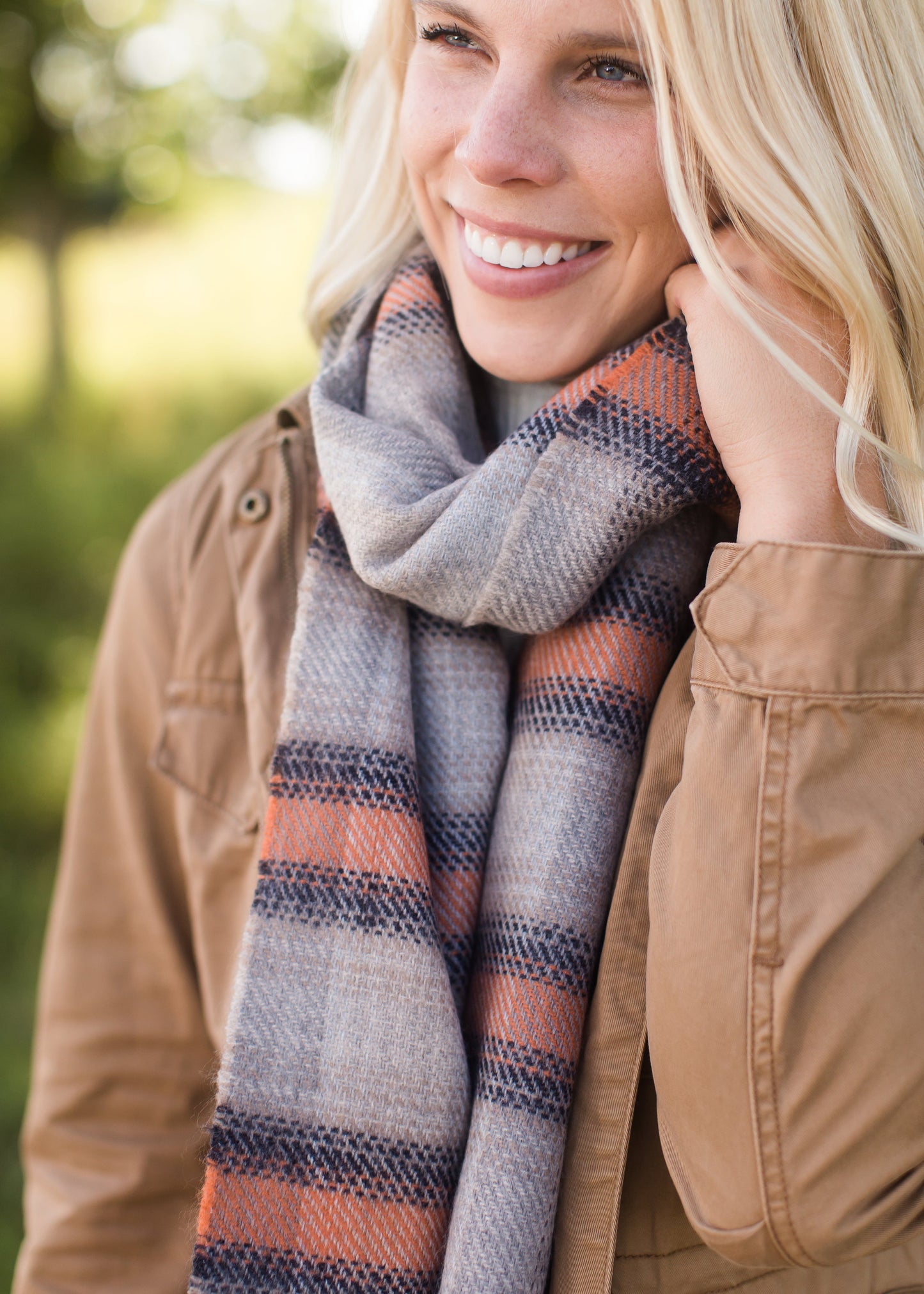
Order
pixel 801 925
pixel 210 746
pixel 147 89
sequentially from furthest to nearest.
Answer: pixel 147 89 → pixel 210 746 → pixel 801 925

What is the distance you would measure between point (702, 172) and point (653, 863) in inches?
34.4

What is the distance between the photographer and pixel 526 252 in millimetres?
1547

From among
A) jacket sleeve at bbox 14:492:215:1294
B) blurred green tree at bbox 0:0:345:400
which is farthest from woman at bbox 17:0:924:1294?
blurred green tree at bbox 0:0:345:400

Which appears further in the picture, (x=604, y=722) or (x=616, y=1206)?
(x=604, y=722)

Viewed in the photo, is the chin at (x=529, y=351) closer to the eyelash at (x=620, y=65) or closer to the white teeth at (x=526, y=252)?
the white teeth at (x=526, y=252)

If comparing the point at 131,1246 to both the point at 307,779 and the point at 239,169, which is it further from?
the point at 239,169

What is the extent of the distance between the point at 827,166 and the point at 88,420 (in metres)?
6.83

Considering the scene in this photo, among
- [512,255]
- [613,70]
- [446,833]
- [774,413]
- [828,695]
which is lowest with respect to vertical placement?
[446,833]

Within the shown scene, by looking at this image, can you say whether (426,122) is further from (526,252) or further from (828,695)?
(828,695)

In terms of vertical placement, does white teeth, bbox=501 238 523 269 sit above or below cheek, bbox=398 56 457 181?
below

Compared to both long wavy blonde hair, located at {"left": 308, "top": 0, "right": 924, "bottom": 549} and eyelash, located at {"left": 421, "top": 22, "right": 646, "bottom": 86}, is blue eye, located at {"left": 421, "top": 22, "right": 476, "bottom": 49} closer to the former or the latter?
eyelash, located at {"left": 421, "top": 22, "right": 646, "bottom": 86}

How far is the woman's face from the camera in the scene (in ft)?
4.64

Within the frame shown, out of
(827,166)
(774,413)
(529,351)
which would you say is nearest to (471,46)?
(529,351)

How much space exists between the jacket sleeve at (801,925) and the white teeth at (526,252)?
0.56 metres
